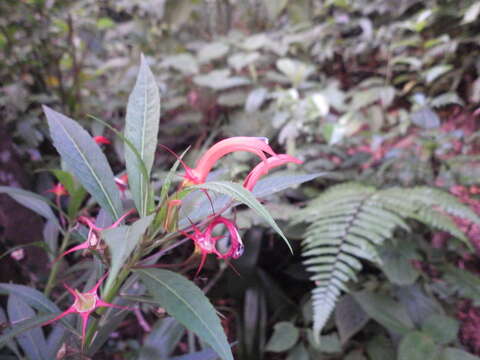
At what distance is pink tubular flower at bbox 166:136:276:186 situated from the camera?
0.38 m

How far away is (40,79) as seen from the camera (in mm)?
1470

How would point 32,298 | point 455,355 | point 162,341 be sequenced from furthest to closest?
1. point 455,355
2. point 162,341
3. point 32,298

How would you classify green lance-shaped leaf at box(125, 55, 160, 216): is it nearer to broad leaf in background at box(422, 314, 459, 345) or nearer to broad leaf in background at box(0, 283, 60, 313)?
broad leaf in background at box(0, 283, 60, 313)

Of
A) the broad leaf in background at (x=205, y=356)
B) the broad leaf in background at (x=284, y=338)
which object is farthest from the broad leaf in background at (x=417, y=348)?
the broad leaf in background at (x=205, y=356)

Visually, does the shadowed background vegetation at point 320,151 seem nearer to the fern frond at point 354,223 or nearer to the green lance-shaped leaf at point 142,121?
the fern frond at point 354,223

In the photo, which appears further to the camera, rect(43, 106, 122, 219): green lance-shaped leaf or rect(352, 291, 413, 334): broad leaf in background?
rect(352, 291, 413, 334): broad leaf in background

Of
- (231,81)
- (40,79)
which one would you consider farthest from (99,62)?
(231,81)

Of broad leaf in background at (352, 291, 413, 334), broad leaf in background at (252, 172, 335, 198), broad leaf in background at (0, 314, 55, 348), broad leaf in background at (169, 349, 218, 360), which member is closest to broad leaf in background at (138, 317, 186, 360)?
broad leaf in background at (169, 349, 218, 360)

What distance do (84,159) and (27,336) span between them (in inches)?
13.2

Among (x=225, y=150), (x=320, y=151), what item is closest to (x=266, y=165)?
(x=225, y=150)

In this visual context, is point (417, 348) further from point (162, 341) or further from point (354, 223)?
point (162, 341)

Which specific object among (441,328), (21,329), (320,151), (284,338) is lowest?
(284,338)

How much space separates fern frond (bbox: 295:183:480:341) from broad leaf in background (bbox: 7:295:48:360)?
570 millimetres

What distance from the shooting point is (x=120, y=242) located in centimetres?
31
